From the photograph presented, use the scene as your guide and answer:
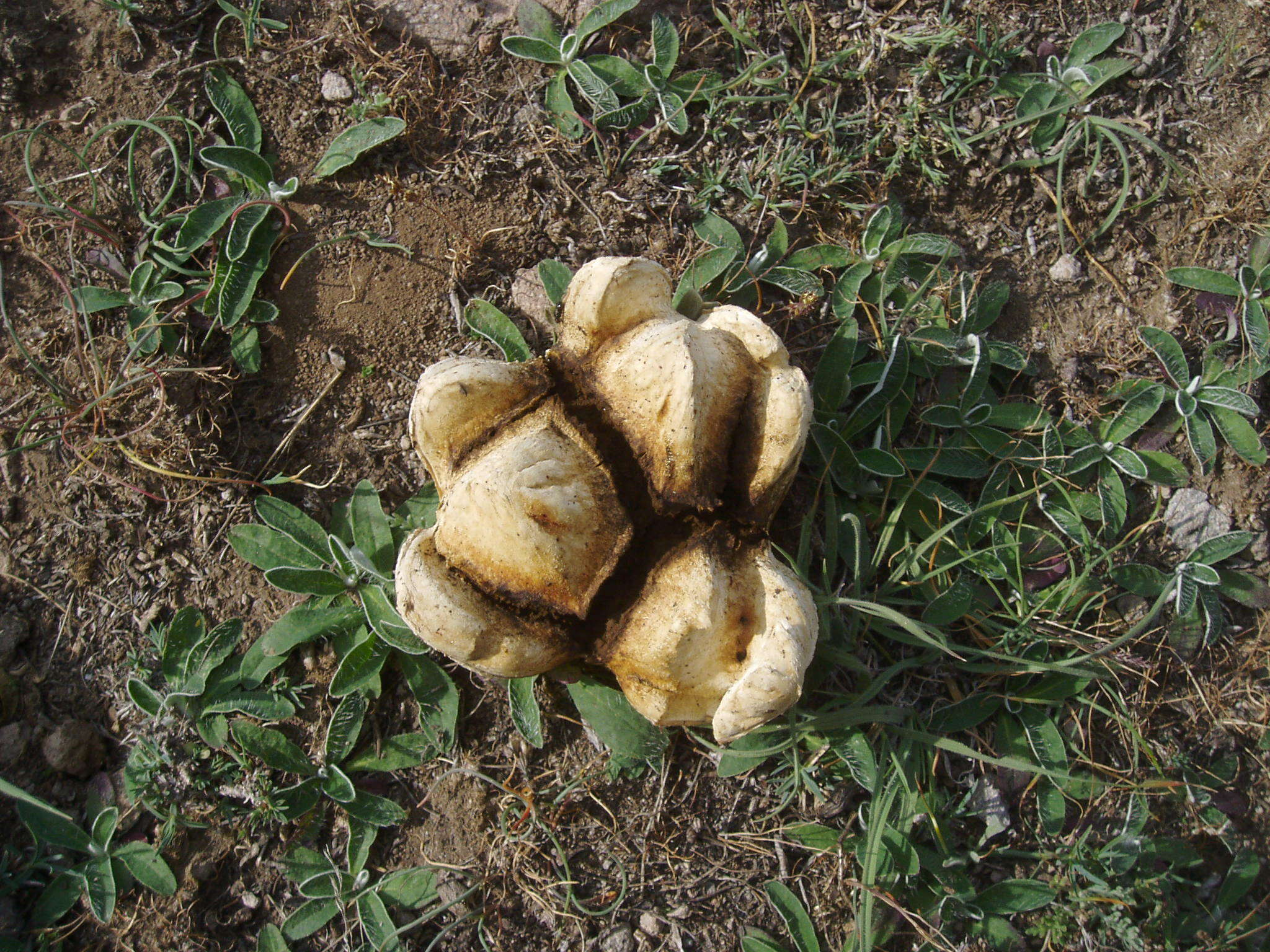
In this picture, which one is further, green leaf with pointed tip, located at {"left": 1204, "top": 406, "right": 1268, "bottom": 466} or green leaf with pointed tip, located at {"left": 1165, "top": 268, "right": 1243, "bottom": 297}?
green leaf with pointed tip, located at {"left": 1165, "top": 268, "right": 1243, "bottom": 297}

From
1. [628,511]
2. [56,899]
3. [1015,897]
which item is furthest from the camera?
[1015,897]

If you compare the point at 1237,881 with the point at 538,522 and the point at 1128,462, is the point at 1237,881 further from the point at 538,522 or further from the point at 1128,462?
A: the point at 538,522

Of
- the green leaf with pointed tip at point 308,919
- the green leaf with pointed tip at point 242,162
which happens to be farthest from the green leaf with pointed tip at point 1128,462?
the green leaf with pointed tip at point 242,162

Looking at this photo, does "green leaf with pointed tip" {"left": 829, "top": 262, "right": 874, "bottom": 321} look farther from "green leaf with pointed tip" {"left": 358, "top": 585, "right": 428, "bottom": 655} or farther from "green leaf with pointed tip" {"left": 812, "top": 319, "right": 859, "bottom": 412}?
"green leaf with pointed tip" {"left": 358, "top": 585, "right": 428, "bottom": 655}

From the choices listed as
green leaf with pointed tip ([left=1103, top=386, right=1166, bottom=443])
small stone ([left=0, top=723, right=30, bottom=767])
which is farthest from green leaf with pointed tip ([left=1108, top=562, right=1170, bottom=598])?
small stone ([left=0, top=723, right=30, bottom=767])


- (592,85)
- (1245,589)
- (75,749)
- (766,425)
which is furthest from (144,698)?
(1245,589)

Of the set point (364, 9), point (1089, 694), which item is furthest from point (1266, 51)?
point (364, 9)
